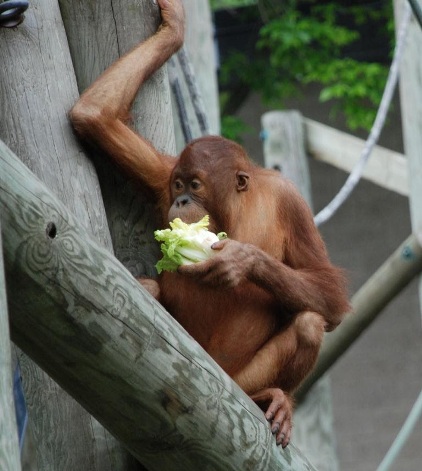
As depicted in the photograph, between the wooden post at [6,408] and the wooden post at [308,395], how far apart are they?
17.4 feet

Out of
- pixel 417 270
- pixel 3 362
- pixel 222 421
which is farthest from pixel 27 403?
pixel 417 270

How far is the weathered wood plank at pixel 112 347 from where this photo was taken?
275cm

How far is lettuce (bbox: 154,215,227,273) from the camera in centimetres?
367

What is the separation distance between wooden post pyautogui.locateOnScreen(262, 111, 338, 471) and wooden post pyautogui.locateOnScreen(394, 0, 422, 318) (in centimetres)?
113

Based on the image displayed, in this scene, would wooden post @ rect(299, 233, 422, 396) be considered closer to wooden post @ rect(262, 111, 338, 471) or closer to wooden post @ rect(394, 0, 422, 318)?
wooden post @ rect(394, 0, 422, 318)

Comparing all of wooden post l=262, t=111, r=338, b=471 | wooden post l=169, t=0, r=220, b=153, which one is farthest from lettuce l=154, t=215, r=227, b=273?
wooden post l=262, t=111, r=338, b=471

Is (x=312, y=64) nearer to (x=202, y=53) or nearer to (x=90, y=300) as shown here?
(x=202, y=53)

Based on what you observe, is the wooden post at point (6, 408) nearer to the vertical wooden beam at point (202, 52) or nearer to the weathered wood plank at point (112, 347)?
the weathered wood plank at point (112, 347)

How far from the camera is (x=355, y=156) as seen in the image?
25.8 ft

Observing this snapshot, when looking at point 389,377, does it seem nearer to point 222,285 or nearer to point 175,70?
point 175,70

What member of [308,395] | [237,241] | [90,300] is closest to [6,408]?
[90,300]

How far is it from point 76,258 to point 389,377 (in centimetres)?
984

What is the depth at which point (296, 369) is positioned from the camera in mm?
4016

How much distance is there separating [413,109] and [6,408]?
196 inches
